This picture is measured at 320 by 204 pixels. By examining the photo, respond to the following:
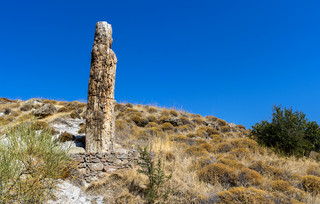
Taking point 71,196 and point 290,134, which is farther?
point 290,134

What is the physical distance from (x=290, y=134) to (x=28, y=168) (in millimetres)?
10558

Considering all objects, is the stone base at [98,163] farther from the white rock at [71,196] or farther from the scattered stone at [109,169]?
the white rock at [71,196]

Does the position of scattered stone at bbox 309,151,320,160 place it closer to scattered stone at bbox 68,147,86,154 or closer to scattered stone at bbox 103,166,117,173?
scattered stone at bbox 103,166,117,173

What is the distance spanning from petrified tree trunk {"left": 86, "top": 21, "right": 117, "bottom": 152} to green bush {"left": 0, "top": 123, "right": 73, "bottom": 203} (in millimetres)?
1724

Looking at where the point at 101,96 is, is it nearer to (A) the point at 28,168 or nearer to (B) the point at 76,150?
(B) the point at 76,150

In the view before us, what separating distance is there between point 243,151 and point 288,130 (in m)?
2.74

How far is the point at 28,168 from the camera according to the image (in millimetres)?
4043

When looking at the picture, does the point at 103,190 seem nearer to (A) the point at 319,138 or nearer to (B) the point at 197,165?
(B) the point at 197,165

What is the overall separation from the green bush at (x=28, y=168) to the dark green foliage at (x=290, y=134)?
9.52 metres

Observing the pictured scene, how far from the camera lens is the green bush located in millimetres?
3637

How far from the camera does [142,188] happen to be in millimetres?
5195

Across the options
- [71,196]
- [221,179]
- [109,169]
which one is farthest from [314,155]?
[71,196]

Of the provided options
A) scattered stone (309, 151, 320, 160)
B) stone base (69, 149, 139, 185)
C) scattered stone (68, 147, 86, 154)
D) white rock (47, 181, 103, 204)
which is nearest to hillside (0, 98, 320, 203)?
scattered stone (68, 147, 86, 154)

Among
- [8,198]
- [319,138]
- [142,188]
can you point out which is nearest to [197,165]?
[142,188]
